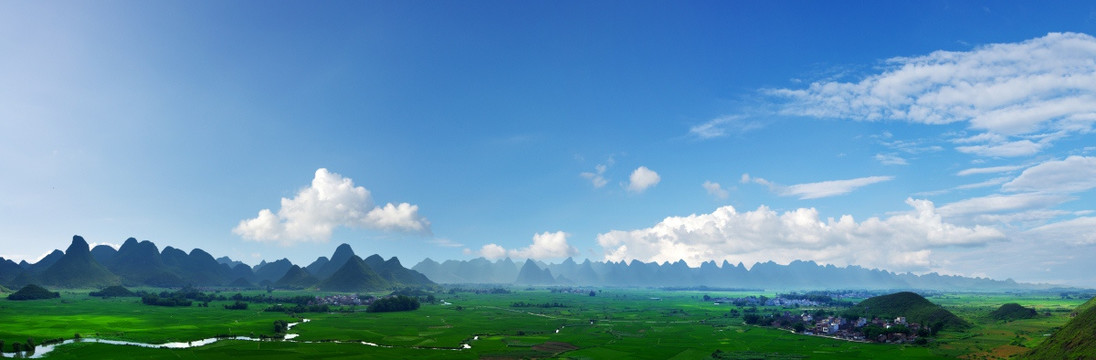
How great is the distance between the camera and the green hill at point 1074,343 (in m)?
47.8

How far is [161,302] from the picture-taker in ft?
445

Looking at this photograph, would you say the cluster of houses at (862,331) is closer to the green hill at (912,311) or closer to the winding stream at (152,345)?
the green hill at (912,311)

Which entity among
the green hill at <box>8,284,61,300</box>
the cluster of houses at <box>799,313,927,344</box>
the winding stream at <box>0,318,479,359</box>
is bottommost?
the cluster of houses at <box>799,313,927,344</box>

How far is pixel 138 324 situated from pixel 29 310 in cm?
3969

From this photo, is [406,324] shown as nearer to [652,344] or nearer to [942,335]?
[652,344]

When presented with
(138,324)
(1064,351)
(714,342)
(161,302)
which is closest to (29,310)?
(161,302)

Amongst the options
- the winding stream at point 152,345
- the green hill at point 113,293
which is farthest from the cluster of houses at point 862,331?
the green hill at point 113,293

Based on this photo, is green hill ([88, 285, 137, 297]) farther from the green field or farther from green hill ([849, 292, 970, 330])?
green hill ([849, 292, 970, 330])

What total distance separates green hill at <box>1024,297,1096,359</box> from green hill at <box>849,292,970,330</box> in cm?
3469

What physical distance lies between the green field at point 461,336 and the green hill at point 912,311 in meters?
3.91

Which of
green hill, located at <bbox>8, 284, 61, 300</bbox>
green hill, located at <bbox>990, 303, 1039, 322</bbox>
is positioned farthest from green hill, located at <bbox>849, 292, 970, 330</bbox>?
green hill, located at <bbox>8, 284, 61, 300</bbox>

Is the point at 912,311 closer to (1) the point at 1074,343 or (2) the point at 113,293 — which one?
(1) the point at 1074,343

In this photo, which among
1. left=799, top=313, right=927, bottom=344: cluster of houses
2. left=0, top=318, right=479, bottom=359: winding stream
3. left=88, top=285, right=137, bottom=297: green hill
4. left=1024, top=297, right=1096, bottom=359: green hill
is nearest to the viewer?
left=1024, top=297, right=1096, bottom=359: green hill

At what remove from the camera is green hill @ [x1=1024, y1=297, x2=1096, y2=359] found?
157 ft
